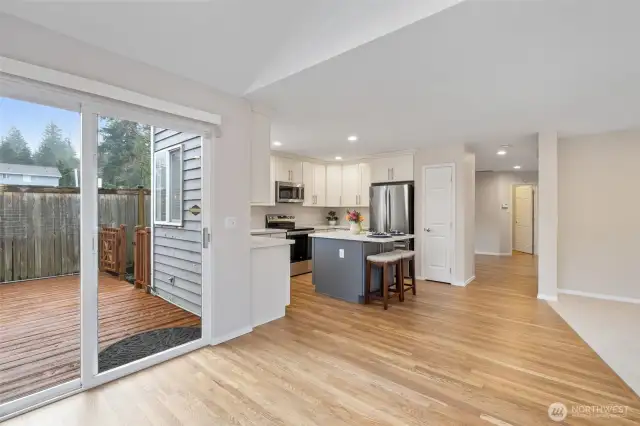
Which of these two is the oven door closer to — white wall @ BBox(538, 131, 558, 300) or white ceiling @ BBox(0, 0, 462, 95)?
white ceiling @ BBox(0, 0, 462, 95)

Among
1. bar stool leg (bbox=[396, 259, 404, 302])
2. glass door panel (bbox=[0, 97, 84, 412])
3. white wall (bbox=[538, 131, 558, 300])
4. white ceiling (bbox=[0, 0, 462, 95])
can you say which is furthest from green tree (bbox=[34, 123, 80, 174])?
white wall (bbox=[538, 131, 558, 300])

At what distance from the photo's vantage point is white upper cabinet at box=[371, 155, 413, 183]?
5809mm

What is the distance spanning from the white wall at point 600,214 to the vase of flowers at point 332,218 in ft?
13.2

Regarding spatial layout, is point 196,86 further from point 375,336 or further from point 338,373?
point 375,336

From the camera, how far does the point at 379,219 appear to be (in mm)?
5973

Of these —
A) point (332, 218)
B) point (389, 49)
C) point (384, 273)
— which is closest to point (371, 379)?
point (384, 273)

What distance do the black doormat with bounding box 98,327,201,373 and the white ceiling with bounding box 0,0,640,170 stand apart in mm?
2373

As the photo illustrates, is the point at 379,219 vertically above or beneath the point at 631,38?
beneath

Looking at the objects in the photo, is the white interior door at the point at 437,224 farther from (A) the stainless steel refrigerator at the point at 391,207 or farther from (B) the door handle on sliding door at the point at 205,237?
(B) the door handle on sliding door at the point at 205,237

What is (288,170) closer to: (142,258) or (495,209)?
(142,258)

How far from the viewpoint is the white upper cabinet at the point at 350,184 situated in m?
6.59

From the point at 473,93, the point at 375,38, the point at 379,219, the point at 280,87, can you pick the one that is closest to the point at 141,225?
the point at 280,87

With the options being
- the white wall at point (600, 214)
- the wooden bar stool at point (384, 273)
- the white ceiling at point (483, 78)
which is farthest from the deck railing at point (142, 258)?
the white wall at point (600, 214)

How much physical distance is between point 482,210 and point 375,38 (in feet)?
26.9
